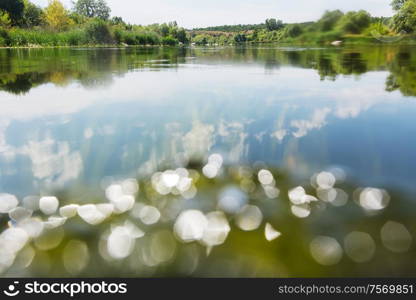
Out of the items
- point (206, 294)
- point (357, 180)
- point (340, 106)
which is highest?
point (340, 106)

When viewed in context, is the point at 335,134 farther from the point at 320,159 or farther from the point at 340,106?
the point at 340,106


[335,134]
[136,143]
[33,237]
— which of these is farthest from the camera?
[335,134]

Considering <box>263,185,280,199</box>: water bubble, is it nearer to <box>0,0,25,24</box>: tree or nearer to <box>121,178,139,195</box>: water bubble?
<box>121,178,139,195</box>: water bubble

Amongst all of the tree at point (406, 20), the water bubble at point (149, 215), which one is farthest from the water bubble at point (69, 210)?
the tree at point (406, 20)

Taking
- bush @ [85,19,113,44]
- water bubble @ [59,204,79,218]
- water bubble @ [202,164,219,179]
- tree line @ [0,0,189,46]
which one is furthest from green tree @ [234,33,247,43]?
water bubble @ [59,204,79,218]

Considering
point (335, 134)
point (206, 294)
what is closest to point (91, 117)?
point (335, 134)

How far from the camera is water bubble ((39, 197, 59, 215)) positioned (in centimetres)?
368

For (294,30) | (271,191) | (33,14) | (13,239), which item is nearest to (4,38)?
(33,14)

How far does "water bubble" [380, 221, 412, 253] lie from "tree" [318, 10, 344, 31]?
37.1 ft

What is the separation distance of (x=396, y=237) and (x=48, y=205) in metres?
3.70

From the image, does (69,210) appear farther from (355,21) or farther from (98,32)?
(98,32)

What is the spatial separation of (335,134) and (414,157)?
4.80 feet

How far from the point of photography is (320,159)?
5.18 m

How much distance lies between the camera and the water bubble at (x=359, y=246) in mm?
2969
